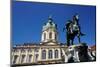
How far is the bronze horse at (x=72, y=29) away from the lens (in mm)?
2238

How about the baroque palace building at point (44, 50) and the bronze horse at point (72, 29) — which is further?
the bronze horse at point (72, 29)

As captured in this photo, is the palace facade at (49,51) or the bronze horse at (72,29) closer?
the palace facade at (49,51)

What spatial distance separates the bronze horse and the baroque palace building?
0.33 feet

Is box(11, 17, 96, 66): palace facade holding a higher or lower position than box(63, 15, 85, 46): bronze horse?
lower

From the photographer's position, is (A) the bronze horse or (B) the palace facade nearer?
(B) the palace facade

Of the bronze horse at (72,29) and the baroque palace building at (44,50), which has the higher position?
the bronze horse at (72,29)

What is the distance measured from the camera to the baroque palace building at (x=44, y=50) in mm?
2054

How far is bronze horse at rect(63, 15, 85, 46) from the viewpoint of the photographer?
2238mm

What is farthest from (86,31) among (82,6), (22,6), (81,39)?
(22,6)

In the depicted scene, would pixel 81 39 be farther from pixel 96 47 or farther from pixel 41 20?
pixel 41 20

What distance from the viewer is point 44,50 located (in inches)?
84.5

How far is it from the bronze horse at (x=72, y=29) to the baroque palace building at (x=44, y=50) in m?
0.10

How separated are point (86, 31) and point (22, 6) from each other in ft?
2.38

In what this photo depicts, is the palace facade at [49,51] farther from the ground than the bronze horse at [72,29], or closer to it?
closer to it
